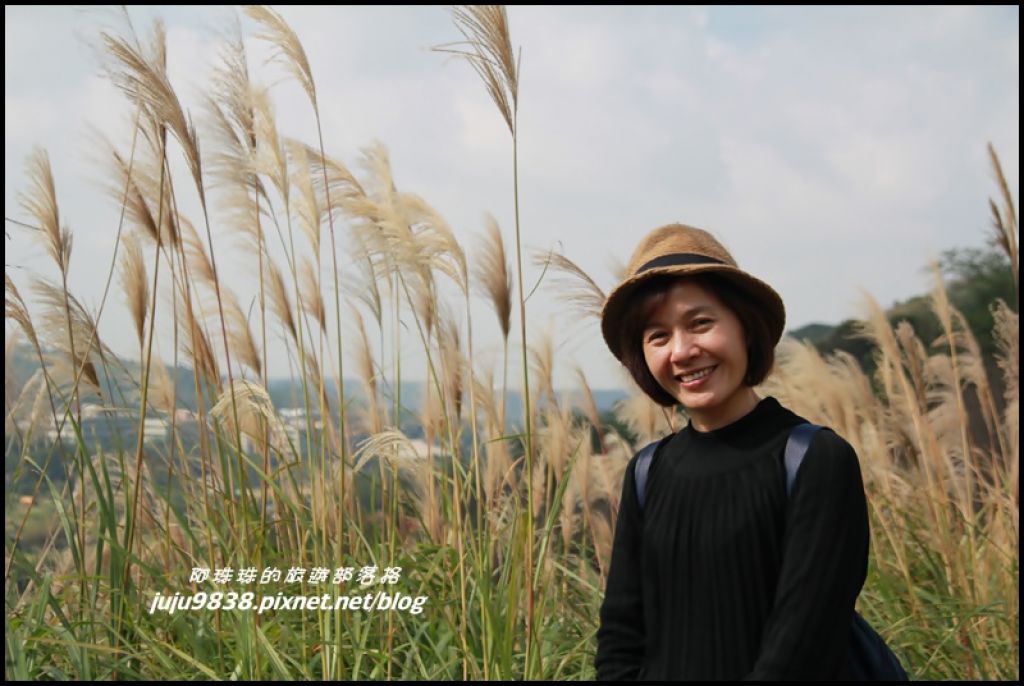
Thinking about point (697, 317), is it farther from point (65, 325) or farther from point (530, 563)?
point (65, 325)

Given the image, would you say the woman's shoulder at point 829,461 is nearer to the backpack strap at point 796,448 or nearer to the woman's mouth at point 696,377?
the backpack strap at point 796,448

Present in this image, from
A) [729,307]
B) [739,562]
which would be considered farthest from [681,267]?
[739,562]

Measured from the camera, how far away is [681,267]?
1769 mm

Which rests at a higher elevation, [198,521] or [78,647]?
[198,521]

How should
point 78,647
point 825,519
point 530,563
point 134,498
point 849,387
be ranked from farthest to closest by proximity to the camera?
point 849,387, point 134,498, point 78,647, point 530,563, point 825,519

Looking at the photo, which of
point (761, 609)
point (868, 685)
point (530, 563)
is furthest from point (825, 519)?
point (530, 563)

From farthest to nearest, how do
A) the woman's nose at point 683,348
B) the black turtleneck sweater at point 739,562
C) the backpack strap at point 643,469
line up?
the backpack strap at point 643,469, the woman's nose at point 683,348, the black turtleneck sweater at point 739,562

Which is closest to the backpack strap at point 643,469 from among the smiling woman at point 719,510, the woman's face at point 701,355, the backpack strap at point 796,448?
the smiling woman at point 719,510

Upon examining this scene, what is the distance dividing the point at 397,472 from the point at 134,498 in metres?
0.80

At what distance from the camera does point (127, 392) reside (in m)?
3.25

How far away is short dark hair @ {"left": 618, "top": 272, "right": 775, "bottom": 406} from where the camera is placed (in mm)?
1815

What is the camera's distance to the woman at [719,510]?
1.59 meters

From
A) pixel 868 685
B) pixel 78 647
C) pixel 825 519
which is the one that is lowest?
pixel 78 647

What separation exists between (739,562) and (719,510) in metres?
0.10
